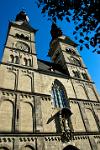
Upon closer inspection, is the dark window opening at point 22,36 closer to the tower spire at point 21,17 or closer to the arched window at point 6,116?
the tower spire at point 21,17

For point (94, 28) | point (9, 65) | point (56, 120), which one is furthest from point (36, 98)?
point (94, 28)

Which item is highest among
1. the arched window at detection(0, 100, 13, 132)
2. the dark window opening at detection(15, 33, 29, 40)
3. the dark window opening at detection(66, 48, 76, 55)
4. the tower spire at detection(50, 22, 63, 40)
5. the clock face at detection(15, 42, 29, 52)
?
the tower spire at detection(50, 22, 63, 40)

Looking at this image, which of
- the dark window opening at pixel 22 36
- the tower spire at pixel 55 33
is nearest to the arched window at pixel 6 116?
the dark window opening at pixel 22 36

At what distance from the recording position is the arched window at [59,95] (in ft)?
59.5

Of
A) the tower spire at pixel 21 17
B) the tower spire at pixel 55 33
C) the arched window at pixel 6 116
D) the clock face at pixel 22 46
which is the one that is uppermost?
the tower spire at pixel 21 17

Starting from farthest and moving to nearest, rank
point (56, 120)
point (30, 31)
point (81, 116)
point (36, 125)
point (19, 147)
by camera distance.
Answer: point (30, 31) → point (81, 116) → point (56, 120) → point (36, 125) → point (19, 147)

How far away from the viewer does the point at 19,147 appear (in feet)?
40.1

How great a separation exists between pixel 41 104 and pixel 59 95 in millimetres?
3504

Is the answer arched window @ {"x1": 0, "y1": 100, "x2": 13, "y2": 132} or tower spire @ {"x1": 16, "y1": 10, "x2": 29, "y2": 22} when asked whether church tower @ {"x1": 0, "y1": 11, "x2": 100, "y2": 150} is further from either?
tower spire @ {"x1": 16, "y1": 10, "x2": 29, "y2": 22}

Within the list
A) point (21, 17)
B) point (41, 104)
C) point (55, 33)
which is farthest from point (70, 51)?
point (41, 104)

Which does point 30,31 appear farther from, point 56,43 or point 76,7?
point 76,7

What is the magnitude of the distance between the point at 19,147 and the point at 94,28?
989cm

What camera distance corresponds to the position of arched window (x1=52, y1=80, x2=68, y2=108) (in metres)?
18.1

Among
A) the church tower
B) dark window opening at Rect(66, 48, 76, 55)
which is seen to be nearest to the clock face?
the church tower
